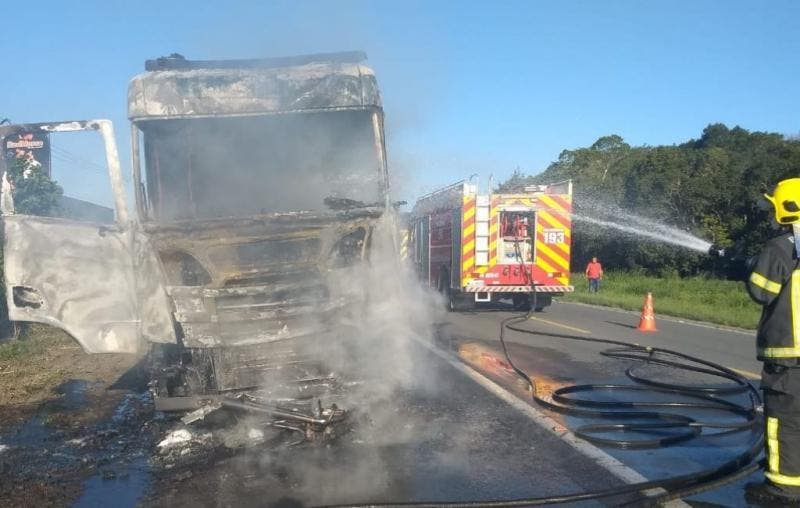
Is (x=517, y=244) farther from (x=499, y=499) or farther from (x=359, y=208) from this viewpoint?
(x=499, y=499)

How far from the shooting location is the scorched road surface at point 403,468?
4301mm

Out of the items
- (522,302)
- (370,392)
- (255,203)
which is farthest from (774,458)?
(522,302)

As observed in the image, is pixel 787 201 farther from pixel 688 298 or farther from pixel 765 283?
pixel 688 298

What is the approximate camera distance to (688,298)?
67.7ft

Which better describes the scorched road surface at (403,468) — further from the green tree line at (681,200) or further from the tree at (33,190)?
the green tree line at (681,200)

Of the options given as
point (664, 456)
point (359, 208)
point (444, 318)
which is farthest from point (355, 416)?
point (444, 318)

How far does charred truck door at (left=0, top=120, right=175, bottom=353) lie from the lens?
5.87m

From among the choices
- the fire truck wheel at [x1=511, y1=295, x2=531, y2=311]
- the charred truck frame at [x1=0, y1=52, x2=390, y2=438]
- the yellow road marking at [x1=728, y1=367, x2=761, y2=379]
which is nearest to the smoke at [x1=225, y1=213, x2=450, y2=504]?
the charred truck frame at [x1=0, y1=52, x2=390, y2=438]

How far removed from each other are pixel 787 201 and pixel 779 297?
1.92 ft

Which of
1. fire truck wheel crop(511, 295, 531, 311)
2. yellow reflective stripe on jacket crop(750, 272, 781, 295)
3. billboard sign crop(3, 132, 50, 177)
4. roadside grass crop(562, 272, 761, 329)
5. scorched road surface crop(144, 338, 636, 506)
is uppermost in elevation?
billboard sign crop(3, 132, 50, 177)

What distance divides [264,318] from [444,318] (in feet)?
30.6

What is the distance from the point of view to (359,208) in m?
6.24

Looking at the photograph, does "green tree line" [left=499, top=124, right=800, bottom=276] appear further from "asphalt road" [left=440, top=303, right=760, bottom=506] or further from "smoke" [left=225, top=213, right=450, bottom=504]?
"smoke" [left=225, top=213, right=450, bottom=504]

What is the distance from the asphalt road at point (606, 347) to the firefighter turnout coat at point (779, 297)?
3.01ft
